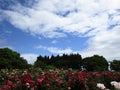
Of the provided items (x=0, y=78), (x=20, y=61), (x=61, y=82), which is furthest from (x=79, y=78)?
(x=20, y=61)

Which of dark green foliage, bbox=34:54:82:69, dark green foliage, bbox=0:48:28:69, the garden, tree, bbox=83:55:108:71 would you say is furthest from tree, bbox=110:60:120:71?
the garden

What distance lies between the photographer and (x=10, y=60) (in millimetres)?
63281

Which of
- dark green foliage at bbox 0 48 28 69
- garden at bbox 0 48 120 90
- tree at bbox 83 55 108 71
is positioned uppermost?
tree at bbox 83 55 108 71

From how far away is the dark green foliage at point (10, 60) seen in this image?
200ft

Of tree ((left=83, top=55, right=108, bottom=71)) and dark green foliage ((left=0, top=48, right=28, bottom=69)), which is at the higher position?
tree ((left=83, top=55, right=108, bottom=71))

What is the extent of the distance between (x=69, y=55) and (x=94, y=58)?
8.21 metres

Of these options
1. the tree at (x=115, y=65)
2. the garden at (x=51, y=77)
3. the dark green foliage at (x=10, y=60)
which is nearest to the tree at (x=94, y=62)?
the tree at (x=115, y=65)

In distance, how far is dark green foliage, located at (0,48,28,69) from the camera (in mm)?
60875

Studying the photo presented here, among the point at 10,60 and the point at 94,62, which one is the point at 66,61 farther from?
the point at 10,60

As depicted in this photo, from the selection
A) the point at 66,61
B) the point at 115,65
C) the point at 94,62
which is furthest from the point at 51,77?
the point at 66,61

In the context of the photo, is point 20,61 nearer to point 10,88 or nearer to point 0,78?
point 0,78

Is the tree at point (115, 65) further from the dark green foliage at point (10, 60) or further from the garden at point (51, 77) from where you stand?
the garden at point (51, 77)

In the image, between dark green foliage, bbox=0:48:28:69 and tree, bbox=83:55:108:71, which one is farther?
tree, bbox=83:55:108:71

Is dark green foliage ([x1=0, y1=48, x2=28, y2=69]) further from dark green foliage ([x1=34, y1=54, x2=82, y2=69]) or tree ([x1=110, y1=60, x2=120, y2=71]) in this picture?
tree ([x1=110, y1=60, x2=120, y2=71])
